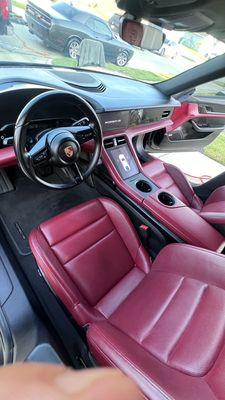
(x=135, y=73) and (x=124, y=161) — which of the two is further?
(x=135, y=73)

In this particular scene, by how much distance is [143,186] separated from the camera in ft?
5.46

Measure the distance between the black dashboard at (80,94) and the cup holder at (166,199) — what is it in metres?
0.52

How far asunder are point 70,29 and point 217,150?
81.1 inches

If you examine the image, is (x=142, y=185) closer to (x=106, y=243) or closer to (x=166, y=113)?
(x=106, y=243)

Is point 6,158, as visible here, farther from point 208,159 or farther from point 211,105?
point 208,159

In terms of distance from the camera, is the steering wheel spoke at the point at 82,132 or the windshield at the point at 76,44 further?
the windshield at the point at 76,44

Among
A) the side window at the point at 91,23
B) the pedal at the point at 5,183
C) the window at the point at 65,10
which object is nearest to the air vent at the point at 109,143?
the pedal at the point at 5,183

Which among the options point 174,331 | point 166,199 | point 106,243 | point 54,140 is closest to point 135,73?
point 166,199

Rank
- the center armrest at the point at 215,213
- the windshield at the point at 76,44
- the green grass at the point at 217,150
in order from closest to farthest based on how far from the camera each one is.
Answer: the center armrest at the point at 215,213, the windshield at the point at 76,44, the green grass at the point at 217,150

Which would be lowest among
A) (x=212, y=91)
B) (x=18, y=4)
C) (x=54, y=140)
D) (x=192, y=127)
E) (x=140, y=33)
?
(x=192, y=127)

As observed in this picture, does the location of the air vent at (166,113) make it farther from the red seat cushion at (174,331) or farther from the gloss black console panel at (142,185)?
the red seat cushion at (174,331)

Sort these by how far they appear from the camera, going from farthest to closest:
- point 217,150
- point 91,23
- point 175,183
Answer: point 217,150
point 91,23
point 175,183

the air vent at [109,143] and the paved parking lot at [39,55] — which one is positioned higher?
the paved parking lot at [39,55]

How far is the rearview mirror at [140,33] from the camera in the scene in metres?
1.18
